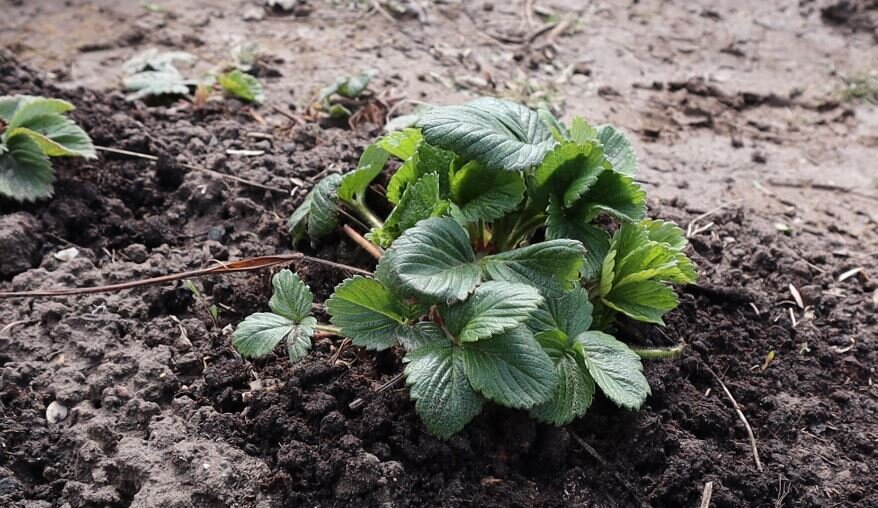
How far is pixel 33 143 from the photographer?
2.62 meters

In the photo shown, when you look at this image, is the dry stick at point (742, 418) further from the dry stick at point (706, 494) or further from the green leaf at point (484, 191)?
the green leaf at point (484, 191)

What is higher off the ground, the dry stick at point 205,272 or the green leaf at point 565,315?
the green leaf at point 565,315

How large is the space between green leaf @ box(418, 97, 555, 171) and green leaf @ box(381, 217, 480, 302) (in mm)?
172

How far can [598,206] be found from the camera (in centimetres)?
206

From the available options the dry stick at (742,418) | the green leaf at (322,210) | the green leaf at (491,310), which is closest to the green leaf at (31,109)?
the green leaf at (322,210)

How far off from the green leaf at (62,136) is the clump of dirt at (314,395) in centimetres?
7

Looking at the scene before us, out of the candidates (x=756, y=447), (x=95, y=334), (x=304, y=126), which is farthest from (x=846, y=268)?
(x=95, y=334)

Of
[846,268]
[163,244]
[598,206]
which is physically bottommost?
[846,268]

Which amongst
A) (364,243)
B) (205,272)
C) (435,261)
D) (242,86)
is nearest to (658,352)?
(435,261)

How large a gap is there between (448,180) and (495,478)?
72 cm

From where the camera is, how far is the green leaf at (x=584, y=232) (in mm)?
2098

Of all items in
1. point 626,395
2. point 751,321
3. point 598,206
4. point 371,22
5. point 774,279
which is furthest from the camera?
point 371,22

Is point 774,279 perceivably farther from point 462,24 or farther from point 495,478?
point 462,24

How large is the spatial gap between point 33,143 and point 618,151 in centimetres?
174
